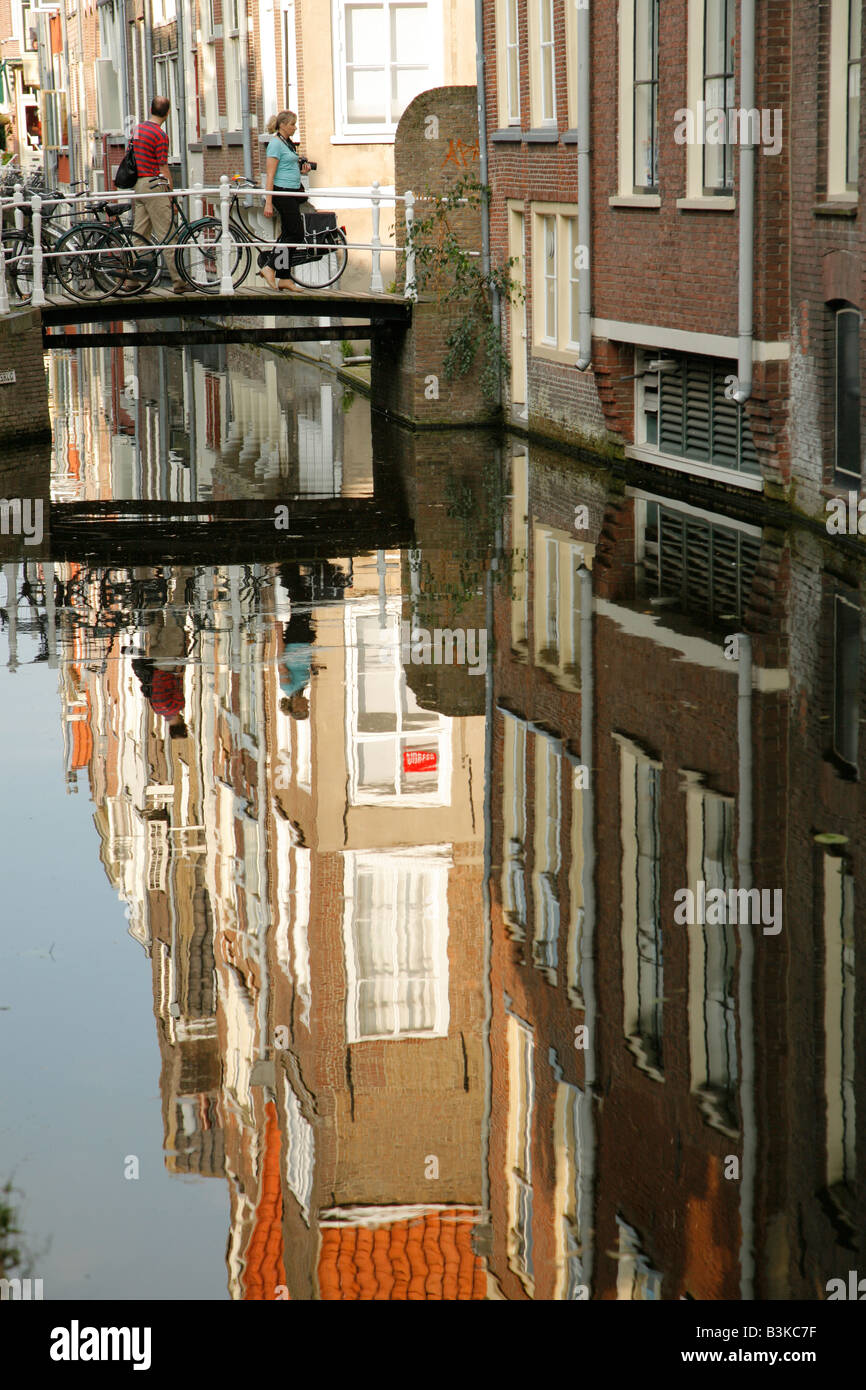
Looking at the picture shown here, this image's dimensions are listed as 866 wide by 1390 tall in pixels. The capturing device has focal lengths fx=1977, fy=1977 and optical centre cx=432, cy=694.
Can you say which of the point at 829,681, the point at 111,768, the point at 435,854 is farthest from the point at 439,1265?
the point at 829,681

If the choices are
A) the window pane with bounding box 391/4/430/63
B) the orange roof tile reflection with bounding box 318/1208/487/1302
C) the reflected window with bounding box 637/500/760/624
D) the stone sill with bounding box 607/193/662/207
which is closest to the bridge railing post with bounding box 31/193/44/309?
the stone sill with bounding box 607/193/662/207

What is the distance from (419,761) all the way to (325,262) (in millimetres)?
21411

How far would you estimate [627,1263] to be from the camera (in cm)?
462

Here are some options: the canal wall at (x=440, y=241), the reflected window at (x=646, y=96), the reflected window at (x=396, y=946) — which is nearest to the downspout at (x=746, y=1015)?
the reflected window at (x=396, y=946)

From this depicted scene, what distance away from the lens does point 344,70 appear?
96.3 ft

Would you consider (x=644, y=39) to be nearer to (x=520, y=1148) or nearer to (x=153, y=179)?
(x=153, y=179)

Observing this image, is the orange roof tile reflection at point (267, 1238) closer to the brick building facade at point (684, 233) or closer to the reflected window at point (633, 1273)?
the reflected window at point (633, 1273)

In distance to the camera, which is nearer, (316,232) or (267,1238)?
(267,1238)

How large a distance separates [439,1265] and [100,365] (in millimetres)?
31128

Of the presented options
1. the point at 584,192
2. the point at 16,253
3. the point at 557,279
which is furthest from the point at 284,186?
the point at 16,253

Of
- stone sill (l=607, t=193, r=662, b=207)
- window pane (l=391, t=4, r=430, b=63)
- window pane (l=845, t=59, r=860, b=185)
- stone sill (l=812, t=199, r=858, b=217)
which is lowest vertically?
stone sill (l=812, t=199, r=858, b=217)

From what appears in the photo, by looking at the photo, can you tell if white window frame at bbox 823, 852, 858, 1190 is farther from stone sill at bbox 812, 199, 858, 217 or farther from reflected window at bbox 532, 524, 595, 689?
stone sill at bbox 812, 199, 858, 217

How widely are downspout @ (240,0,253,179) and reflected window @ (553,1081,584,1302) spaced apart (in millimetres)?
29702

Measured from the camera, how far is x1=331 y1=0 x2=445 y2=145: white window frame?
28.7m
